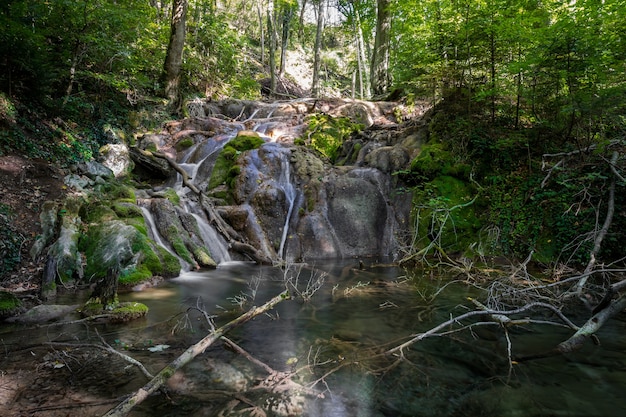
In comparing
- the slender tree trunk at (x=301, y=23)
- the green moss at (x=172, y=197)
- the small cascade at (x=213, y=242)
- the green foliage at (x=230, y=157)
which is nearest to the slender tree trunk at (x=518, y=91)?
the green foliage at (x=230, y=157)

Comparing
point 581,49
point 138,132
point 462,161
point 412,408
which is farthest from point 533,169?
point 138,132

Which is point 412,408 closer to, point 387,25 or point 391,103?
point 391,103

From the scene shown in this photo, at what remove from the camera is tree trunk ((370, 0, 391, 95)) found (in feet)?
56.4

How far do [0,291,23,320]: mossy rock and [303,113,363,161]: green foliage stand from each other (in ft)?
35.3

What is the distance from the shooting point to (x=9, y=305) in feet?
15.4

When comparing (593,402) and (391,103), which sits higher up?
(391,103)

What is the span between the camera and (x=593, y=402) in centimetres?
311

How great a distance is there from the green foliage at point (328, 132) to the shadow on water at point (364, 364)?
9.10 metres

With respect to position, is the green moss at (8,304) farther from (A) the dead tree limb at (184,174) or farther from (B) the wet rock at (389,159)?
(B) the wet rock at (389,159)

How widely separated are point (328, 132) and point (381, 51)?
5.86 m

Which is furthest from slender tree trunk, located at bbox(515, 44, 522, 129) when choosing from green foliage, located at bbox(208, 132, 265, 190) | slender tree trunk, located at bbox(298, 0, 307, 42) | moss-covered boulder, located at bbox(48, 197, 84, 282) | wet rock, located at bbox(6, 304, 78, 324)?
slender tree trunk, located at bbox(298, 0, 307, 42)

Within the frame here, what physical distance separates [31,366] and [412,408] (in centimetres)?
360

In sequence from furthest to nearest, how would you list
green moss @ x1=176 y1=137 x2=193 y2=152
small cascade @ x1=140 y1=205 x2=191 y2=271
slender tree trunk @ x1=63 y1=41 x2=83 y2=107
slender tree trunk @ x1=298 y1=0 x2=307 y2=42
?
1. slender tree trunk @ x1=298 y1=0 x2=307 y2=42
2. green moss @ x1=176 y1=137 x2=193 y2=152
3. slender tree trunk @ x1=63 y1=41 x2=83 y2=107
4. small cascade @ x1=140 y1=205 x2=191 y2=271

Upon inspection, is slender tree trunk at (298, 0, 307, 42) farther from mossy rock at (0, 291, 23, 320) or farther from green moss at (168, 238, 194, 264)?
mossy rock at (0, 291, 23, 320)
